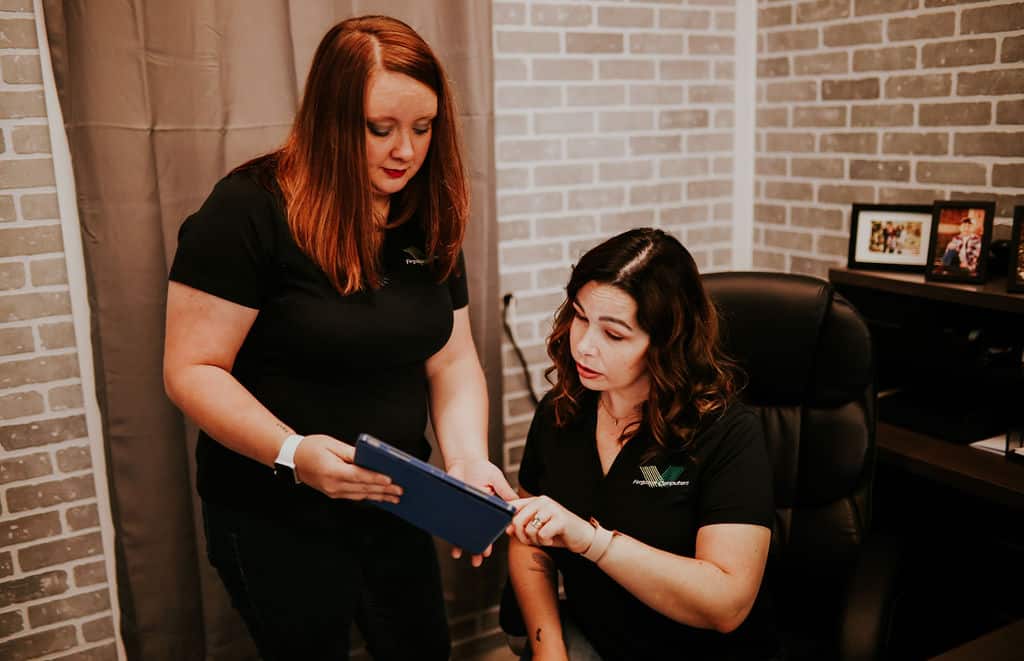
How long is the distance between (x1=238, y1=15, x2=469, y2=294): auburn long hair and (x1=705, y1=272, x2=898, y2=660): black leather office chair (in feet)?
2.27

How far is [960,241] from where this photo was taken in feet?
6.63

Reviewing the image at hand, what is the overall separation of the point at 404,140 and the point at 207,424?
54 cm

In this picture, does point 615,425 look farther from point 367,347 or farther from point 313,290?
point 313,290

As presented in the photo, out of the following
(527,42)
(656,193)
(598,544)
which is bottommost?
(598,544)

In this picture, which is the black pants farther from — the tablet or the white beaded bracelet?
the white beaded bracelet

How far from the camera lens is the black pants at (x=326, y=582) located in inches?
57.1

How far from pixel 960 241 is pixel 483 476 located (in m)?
1.28

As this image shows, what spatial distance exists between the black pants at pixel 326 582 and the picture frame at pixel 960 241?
1.34 meters

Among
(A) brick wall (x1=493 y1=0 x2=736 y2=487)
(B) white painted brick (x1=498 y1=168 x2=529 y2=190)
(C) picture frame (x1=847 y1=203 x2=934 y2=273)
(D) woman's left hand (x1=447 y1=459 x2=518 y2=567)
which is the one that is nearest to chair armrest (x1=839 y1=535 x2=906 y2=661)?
(D) woman's left hand (x1=447 y1=459 x2=518 y2=567)

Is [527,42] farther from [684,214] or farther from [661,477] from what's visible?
[661,477]

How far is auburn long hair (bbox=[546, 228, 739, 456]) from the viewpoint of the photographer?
57.0 inches

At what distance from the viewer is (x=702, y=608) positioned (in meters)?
1.32

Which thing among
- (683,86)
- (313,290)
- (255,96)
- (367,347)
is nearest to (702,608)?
(367,347)

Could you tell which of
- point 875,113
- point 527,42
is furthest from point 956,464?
point 527,42
